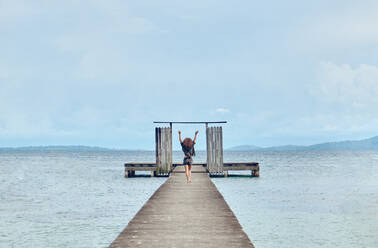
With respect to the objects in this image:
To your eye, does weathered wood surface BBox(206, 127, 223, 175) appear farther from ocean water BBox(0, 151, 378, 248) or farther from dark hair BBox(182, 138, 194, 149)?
dark hair BBox(182, 138, 194, 149)

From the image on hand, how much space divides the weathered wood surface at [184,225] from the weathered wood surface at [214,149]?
1299cm

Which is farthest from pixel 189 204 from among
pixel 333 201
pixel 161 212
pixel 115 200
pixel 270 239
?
pixel 333 201

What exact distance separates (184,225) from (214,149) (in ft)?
58.9

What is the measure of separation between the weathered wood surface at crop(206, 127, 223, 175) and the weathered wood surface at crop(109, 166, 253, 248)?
42.6 ft

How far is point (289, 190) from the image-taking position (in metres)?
28.6

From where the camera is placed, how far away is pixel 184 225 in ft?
29.1

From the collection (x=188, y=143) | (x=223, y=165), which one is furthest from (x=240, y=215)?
(x=223, y=165)

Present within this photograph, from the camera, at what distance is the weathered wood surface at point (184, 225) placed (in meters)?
7.47

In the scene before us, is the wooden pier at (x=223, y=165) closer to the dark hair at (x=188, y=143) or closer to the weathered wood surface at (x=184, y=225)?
the dark hair at (x=188, y=143)

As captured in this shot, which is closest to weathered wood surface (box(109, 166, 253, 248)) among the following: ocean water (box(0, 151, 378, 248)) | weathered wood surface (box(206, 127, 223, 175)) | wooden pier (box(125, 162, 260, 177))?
ocean water (box(0, 151, 378, 248))

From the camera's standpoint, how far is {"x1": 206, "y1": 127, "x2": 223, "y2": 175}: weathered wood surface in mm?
26375

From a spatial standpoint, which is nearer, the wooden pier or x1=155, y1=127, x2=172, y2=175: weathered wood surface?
x1=155, y1=127, x2=172, y2=175: weathered wood surface

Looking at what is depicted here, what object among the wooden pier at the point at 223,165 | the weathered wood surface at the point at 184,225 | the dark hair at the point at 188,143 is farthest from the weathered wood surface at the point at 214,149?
the weathered wood surface at the point at 184,225

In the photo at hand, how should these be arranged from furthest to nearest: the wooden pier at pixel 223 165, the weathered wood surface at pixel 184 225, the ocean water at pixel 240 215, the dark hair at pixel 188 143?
the wooden pier at pixel 223 165 → the dark hair at pixel 188 143 → the ocean water at pixel 240 215 → the weathered wood surface at pixel 184 225
